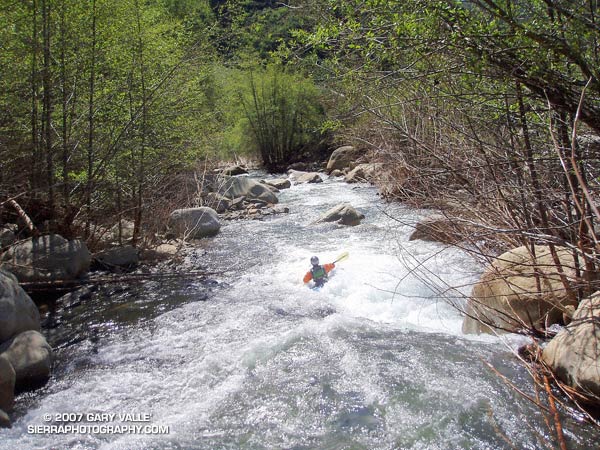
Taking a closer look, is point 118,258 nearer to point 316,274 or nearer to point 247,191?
point 316,274

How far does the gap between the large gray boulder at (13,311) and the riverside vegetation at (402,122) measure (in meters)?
1.24

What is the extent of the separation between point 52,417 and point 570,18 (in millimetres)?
4550

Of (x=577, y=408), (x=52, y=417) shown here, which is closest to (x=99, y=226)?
(x=52, y=417)

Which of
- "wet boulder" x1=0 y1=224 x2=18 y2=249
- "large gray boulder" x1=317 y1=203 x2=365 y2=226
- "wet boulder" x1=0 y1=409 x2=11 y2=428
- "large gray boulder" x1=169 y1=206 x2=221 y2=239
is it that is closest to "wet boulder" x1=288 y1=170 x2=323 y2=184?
"large gray boulder" x1=317 y1=203 x2=365 y2=226

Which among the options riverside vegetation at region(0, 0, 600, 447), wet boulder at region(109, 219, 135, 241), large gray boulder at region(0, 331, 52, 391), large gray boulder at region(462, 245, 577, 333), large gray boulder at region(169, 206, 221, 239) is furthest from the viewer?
large gray boulder at region(169, 206, 221, 239)

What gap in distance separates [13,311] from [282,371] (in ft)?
Result: 8.58

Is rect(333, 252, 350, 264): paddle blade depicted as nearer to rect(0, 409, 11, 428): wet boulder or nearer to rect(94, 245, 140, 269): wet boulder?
rect(94, 245, 140, 269): wet boulder

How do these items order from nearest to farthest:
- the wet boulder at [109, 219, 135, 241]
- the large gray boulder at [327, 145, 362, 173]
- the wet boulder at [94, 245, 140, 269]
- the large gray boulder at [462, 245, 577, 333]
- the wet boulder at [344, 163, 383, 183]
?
1. the large gray boulder at [462, 245, 577, 333]
2. the wet boulder at [94, 245, 140, 269]
3. the wet boulder at [109, 219, 135, 241]
4. the wet boulder at [344, 163, 383, 183]
5. the large gray boulder at [327, 145, 362, 173]

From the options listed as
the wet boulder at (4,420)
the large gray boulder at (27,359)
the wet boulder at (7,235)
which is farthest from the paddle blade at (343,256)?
the wet boulder at (4,420)

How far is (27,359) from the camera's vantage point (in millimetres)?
4645

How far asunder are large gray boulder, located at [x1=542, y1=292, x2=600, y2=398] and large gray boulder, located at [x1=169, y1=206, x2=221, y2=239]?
711 cm

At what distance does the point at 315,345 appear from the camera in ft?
17.3

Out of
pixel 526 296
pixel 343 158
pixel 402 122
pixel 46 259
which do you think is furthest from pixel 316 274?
pixel 343 158

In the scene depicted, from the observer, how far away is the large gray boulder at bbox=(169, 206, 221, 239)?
32.9ft
